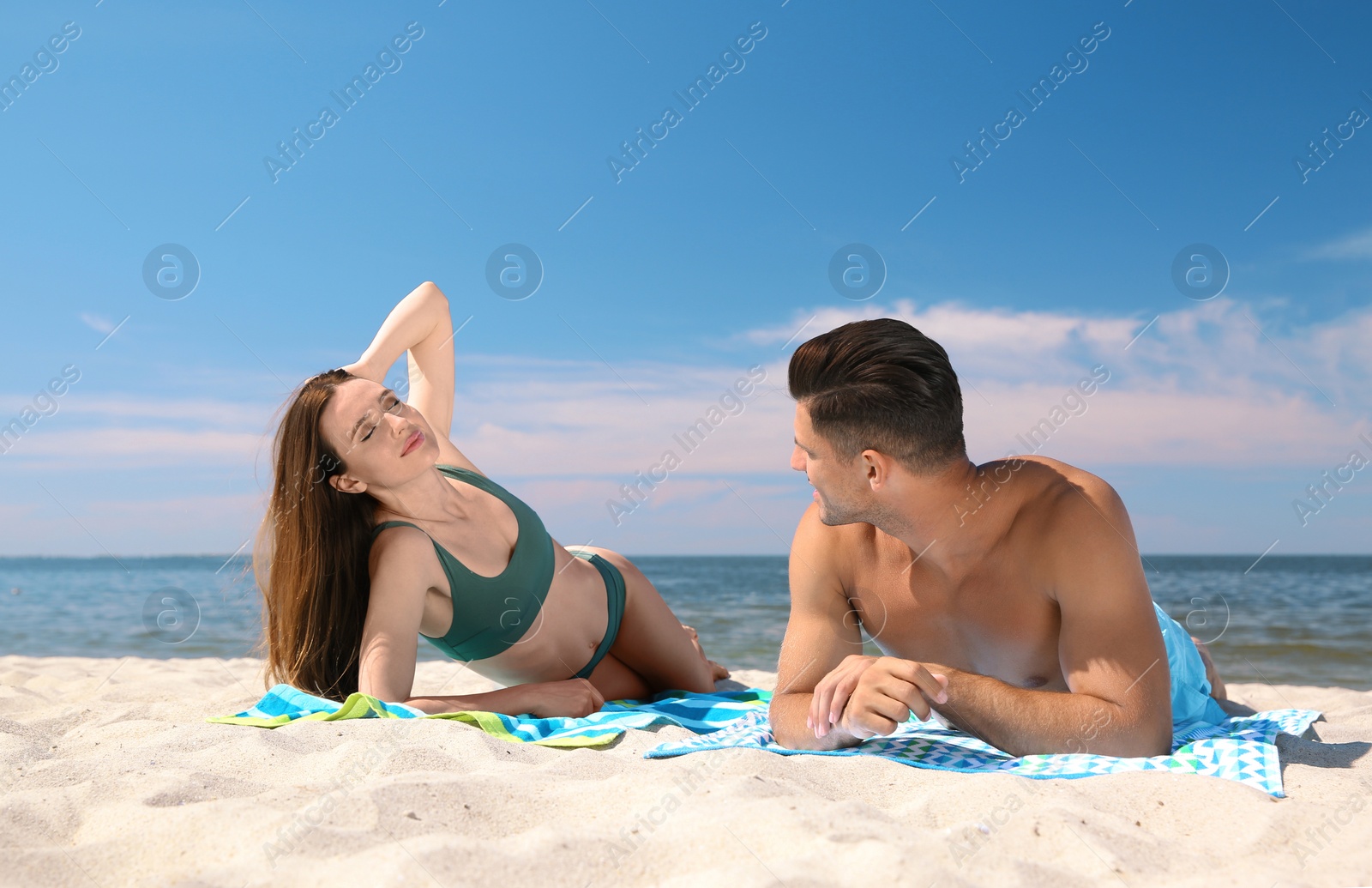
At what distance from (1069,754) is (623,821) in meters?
1.42

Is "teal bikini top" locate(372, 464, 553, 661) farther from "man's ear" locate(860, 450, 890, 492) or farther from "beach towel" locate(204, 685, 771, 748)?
"man's ear" locate(860, 450, 890, 492)

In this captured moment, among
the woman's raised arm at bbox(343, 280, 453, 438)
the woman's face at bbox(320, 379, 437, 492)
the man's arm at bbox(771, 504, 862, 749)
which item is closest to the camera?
the man's arm at bbox(771, 504, 862, 749)

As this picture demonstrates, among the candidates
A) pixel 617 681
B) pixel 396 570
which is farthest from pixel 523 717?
pixel 617 681

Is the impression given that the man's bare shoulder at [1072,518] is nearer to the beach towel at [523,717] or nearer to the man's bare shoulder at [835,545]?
the man's bare shoulder at [835,545]

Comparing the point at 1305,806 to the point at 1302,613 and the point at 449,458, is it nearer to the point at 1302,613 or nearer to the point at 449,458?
the point at 449,458

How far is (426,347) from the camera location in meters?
4.86

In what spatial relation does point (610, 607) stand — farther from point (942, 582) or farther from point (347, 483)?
point (942, 582)

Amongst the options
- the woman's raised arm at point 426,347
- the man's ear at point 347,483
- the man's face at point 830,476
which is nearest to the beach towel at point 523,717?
the man's ear at point 347,483

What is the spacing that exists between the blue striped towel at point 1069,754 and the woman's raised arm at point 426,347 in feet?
8.30

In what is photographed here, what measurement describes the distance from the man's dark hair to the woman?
5.71 ft

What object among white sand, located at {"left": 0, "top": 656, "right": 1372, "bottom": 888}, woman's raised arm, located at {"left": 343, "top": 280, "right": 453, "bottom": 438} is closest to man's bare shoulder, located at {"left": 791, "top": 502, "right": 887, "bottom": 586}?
white sand, located at {"left": 0, "top": 656, "right": 1372, "bottom": 888}

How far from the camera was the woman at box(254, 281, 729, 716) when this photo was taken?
348 centimetres

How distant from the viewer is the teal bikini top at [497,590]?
3656mm

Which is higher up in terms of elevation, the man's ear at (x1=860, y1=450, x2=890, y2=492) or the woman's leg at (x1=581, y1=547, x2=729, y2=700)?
the man's ear at (x1=860, y1=450, x2=890, y2=492)
